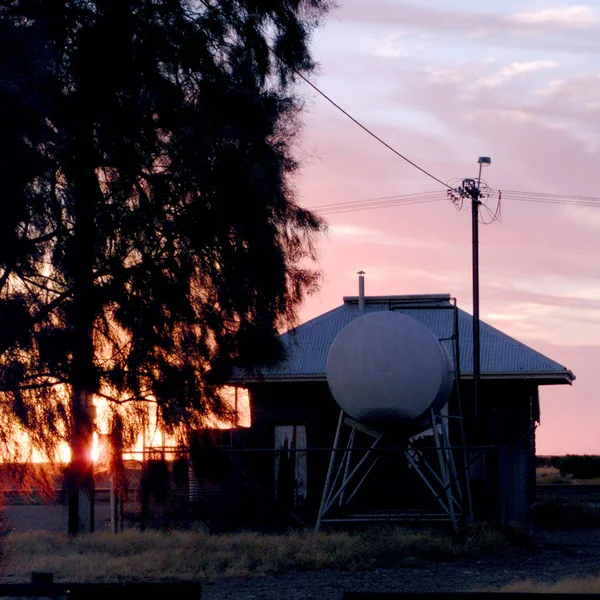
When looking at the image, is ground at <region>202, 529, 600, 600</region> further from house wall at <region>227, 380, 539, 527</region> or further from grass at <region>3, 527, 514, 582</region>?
house wall at <region>227, 380, 539, 527</region>

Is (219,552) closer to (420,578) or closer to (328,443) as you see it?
(420,578)

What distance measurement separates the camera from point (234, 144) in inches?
426

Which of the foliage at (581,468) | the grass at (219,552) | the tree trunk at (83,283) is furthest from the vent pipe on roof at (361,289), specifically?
the foliage at (581,468)

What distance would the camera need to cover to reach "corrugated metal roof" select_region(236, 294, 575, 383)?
2644 cm

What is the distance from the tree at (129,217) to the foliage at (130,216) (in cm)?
1

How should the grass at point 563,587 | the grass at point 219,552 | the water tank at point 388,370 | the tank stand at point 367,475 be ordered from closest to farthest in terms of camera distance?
1. the grass at point 563,587
2. the grass at point 219,552
3. the water tank at point 388,370
4. the tank stand at point 367,475

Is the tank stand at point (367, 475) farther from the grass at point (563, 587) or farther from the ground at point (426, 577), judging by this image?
the grass at point (563, 587)

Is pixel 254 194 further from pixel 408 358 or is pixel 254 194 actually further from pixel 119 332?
pixel 408 358

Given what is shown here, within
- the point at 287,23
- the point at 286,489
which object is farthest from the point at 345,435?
the point at 287,23

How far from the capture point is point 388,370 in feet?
67.0

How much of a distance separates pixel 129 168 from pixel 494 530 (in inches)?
471

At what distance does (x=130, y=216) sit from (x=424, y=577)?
8.19 metres

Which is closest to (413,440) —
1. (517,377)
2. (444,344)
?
(517,377)

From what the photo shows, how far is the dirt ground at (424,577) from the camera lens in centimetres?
1452
